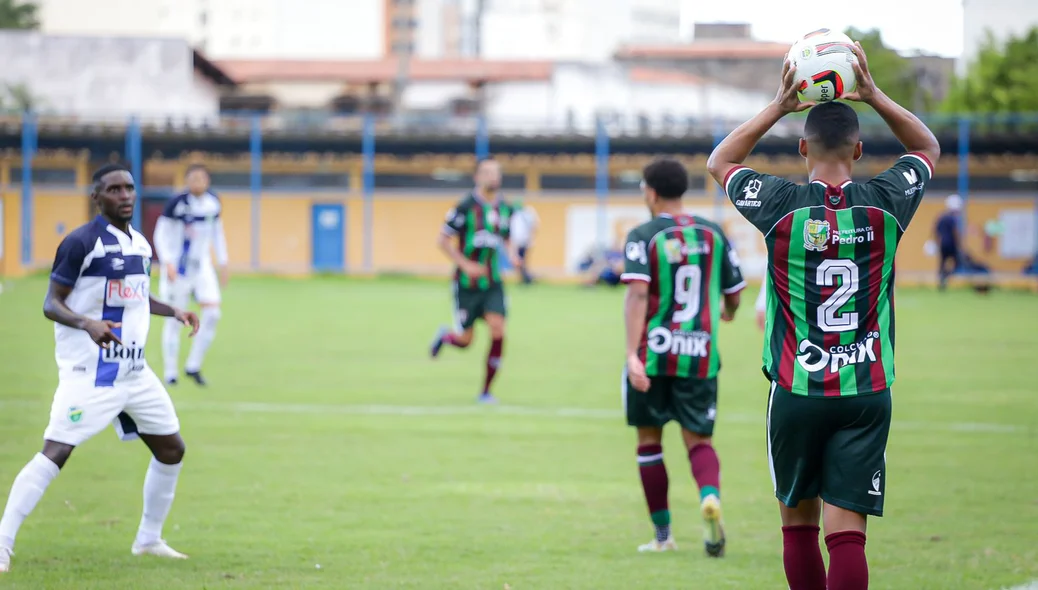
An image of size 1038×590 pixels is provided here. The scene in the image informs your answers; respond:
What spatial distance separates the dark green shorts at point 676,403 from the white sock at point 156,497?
2.47 m

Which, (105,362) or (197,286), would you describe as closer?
(105,362)

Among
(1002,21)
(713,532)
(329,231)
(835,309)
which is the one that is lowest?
(329,231)

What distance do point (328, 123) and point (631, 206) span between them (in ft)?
38.4

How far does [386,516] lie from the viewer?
7.72m

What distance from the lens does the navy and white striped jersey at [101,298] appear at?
6.26m

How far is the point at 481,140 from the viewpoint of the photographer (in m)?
43.8

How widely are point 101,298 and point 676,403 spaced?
3115mm

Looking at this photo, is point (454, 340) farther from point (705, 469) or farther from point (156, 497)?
point (156, 497)

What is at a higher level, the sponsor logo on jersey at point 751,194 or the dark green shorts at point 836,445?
the sponsor logo on jersey at point 751,194

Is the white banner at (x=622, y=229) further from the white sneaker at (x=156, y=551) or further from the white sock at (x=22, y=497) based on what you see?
the white sock at (x=22, y=497)

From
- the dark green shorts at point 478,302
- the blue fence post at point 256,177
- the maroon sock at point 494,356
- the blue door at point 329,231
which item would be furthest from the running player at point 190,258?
the blue door at point 329,231

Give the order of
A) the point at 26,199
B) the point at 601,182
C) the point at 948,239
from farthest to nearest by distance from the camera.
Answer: the point at 601,182
the point at 26,199
the point at 948,239

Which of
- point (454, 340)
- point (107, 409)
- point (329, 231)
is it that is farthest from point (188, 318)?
point (329, 231)

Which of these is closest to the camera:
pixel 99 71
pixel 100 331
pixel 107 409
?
pixel 100 331
